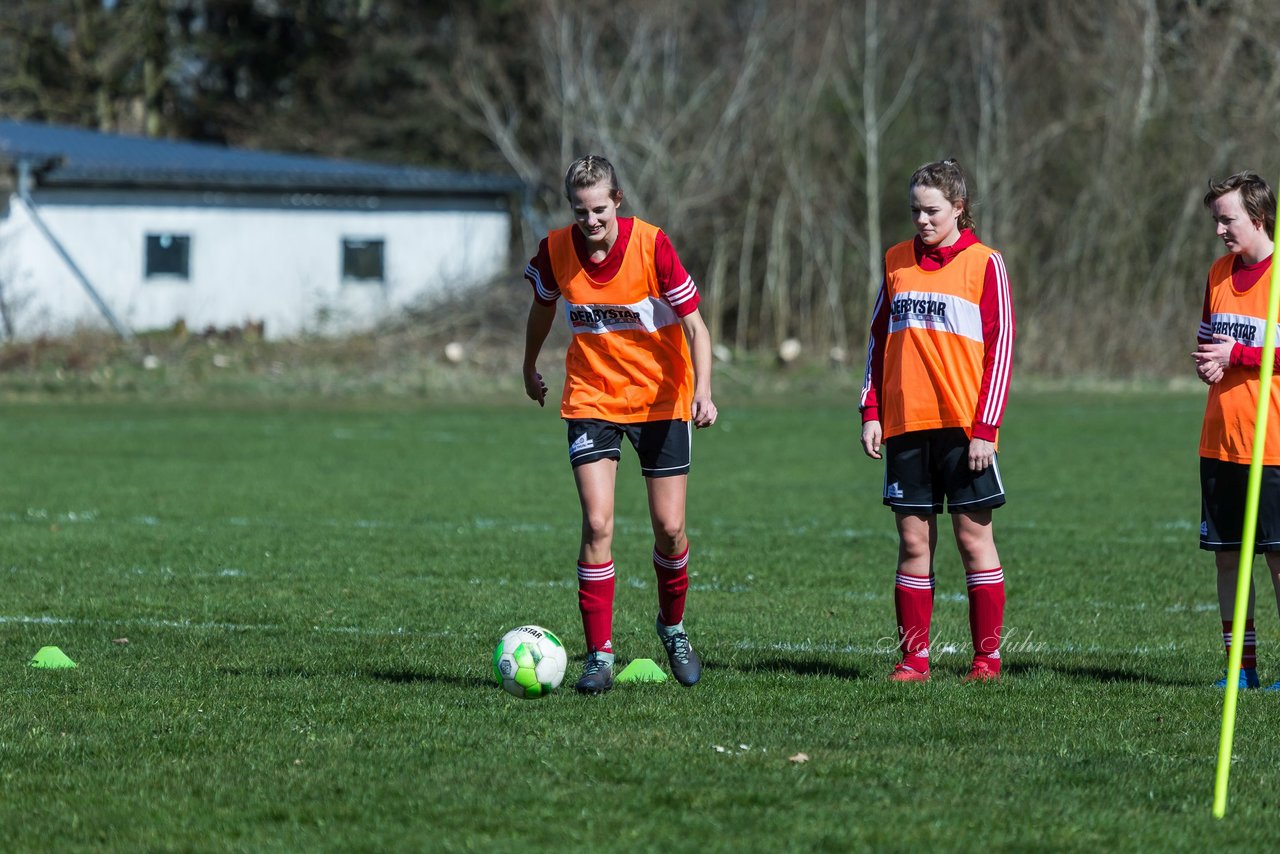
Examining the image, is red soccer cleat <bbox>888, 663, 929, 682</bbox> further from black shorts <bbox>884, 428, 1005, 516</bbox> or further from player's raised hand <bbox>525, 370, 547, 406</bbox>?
player's raised hand <bbox>525, 370, 547, 406</bbox>

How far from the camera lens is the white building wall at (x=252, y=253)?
3109cm

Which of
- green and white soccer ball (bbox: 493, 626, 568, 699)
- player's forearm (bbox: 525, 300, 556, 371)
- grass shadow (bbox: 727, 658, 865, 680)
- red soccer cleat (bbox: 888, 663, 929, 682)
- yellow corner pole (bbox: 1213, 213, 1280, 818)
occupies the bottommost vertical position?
grass shadow (bbox: 727, 658, 865, 680)

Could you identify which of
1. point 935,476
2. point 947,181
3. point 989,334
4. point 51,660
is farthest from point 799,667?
point 51,660

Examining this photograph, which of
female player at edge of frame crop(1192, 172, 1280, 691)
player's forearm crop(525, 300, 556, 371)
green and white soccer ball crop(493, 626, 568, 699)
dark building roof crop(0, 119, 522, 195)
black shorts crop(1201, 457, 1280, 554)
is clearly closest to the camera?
green and white soccer ball crop(493, 626, 568, 699)

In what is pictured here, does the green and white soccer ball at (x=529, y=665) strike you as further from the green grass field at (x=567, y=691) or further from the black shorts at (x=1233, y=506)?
the black shorts at (x=1233, y=506)

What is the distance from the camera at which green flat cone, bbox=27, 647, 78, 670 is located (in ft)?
21.6

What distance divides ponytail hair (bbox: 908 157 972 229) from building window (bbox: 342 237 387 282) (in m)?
28.1

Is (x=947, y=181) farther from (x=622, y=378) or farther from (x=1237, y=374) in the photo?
(x=622, y=378)

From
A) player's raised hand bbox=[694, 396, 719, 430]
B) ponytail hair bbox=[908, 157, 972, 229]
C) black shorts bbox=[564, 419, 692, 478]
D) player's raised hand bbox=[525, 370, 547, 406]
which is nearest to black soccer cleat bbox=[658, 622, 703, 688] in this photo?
black shorts bbox=[564, 419, 692, 478]

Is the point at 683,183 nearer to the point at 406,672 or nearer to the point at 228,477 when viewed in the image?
the point at 228,477

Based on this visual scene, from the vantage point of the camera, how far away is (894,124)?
1308 inches

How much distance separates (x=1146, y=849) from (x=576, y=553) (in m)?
6.38

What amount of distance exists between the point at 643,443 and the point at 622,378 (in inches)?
9.9

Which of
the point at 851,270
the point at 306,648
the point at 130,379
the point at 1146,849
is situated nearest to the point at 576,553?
the point at 306,648
